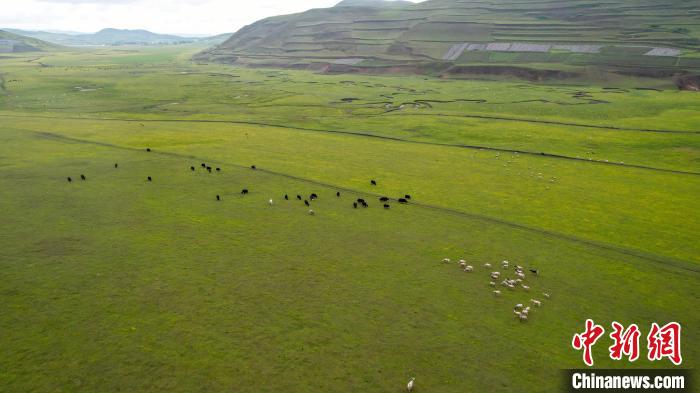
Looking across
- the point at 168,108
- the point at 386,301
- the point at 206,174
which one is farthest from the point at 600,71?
the point at 386,301

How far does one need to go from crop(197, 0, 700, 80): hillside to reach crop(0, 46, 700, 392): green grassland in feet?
216

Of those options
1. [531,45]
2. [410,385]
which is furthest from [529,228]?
[531,45]

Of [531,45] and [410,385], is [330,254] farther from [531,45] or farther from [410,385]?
[531,45]

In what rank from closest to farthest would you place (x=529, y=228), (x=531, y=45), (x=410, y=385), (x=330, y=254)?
(x=410, y=385) < (x=330, y=254) < (x=529, y=228) < (x=531, y=45)

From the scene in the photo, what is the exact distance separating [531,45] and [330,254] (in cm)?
13738

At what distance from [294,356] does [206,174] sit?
27.9 metres

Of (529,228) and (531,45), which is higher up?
(531,45)

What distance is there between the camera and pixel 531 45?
142000 mm

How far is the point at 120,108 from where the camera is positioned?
83750 millimetres

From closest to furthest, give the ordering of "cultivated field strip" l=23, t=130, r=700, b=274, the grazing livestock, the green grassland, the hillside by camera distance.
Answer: the grazing livestock
the green grassland
"cultivated field strip" l=23, t=130, r=700, b=274
the hillside

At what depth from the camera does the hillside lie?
118 m

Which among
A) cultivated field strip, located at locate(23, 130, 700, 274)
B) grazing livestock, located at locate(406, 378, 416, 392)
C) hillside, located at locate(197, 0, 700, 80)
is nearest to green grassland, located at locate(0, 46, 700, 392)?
cultivated field strip, located at locate(23, 130, 700, 274)

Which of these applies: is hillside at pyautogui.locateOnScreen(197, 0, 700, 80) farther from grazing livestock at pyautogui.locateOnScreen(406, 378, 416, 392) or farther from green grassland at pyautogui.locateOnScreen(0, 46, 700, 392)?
grazing livestock at pyautogui.locateOnScreen(406, 378, 416, 392)

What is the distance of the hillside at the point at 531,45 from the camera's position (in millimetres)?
117938
